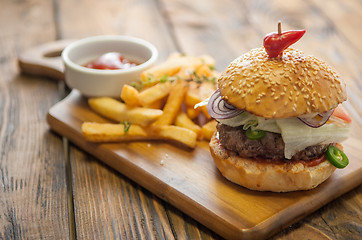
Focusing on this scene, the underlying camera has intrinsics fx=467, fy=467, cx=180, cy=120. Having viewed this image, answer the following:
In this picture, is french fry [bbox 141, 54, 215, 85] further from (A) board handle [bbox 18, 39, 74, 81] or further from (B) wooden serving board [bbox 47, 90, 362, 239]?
(A) board handle [bbox 18, 39, 74, 81]

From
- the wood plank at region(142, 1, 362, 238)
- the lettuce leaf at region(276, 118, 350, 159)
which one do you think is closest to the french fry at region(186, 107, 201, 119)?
the lettuce leaf at region(276, 118, 350, 159)

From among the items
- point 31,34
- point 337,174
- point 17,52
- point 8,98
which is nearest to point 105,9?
point 31,34

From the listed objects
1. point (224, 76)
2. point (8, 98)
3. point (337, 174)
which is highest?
point (224, 76)

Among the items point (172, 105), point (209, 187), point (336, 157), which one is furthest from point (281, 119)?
point (172, 105)

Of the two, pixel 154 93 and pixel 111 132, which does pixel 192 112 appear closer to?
pixel 154 93

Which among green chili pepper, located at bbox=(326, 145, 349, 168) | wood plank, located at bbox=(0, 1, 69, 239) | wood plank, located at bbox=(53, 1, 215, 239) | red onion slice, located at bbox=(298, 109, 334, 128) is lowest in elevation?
wood plank, located at bbox=(0, 1, 69, 239)

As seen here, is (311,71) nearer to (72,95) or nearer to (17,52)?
(72,95)

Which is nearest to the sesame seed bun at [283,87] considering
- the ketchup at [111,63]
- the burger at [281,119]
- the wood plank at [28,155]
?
the burger at [281,119]
